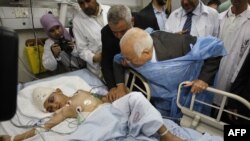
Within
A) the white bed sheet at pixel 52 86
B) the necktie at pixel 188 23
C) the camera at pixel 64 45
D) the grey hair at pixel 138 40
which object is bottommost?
the white bed sheet at pixel 52 86

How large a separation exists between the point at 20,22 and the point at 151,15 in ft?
4.91

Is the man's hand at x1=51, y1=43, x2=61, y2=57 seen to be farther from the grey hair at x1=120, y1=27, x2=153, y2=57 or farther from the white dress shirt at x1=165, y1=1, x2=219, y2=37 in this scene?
the white dress shirt at x1=165, y1=1, x2=219, y2=37

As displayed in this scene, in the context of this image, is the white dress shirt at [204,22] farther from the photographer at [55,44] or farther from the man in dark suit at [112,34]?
the photographer at [55,44]

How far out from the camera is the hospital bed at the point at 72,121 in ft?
5.17

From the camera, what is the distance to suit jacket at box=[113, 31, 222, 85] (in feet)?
5.78

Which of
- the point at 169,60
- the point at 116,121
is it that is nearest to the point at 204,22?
the point at 169,60

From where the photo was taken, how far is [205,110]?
1921mm

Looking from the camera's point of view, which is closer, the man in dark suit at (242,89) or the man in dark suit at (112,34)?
the man in dark suit at (242,89)

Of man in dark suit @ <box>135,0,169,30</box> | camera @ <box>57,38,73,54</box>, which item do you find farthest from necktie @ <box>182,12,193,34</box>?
camera @ <box>57,38,73,54</box>

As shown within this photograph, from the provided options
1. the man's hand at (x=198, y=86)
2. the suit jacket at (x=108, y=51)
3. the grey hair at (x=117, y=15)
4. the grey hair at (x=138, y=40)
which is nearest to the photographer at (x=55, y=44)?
the suit jacket at (x=108, y=51)

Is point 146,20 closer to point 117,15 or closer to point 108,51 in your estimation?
point 108,51

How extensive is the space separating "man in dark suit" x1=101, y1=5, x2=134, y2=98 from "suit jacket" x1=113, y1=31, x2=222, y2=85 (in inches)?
10.7

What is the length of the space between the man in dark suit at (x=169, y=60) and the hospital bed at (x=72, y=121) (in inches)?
4.5

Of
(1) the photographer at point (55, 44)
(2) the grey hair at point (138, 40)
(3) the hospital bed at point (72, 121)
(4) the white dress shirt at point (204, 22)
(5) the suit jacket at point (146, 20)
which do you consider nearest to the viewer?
(3) the hospital bed at point (72, 121)
